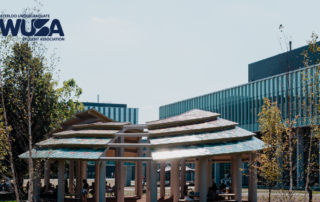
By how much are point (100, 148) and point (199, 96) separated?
181 ft

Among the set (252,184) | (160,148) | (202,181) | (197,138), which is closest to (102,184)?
(160,148)

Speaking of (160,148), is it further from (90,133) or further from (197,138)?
(90,133)

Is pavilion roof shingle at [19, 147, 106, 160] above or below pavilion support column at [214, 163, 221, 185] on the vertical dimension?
above

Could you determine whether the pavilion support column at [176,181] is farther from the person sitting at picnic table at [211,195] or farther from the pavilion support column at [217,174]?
the pavilion support column at [217,174]

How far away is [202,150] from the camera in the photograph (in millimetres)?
23016

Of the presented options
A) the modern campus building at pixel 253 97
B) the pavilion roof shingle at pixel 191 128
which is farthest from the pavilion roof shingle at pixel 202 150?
the modern campus building at pixel 253 97

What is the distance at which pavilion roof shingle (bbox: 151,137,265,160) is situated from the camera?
888 inches

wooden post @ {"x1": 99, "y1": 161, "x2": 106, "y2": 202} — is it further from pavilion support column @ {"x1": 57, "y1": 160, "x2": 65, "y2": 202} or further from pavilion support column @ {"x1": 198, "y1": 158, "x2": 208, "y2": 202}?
pavilion support column @ {"x1": 198, "y1": 158, "x2": 208, "y2": 202}

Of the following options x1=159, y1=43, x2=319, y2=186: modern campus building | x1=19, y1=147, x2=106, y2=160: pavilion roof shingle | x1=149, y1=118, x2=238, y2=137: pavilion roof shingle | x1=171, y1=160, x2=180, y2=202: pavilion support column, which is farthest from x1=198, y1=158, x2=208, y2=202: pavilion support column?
x1=159, y1=43, x2=319, y2=186: modern campus building

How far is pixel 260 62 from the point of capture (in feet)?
Answer: 244

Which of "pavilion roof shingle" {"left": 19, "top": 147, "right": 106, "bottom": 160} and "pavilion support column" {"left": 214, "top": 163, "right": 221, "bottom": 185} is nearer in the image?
"pavilion roof shingle" {"left": 19, "top": 147, "right": 106, "bottom": 160}

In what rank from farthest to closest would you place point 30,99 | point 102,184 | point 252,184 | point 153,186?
point 252,184, point 102,184, point 153,186, point 30,99

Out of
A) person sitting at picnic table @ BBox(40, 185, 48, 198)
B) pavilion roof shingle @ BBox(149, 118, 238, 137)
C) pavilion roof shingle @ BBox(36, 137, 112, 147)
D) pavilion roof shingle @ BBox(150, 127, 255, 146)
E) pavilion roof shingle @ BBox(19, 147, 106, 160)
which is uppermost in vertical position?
pavilion roof shingle @ BBox(149, 118, 238, 137)

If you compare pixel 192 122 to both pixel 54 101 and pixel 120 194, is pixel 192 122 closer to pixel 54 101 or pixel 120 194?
pixel 120 194
